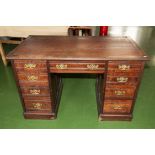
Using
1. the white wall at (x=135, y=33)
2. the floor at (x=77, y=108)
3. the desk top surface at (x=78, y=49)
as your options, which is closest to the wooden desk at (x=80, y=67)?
the desk top surface at (x=78, y=49)

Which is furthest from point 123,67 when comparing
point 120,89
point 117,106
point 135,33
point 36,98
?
point 135,33

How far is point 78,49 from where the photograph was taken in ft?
6.13

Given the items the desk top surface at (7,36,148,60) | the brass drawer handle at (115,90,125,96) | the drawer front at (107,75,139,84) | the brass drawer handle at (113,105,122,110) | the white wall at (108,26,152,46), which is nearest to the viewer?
the desk top surface at (7,36,148,60)

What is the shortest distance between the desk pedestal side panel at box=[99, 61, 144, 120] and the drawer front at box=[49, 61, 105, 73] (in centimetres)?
11

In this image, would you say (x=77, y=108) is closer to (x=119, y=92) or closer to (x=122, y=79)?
(x=119, y=92)

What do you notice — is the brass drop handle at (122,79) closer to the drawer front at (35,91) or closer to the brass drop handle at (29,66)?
the drawer front at (35,91)

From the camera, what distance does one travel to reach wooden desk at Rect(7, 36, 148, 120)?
1.67 metres

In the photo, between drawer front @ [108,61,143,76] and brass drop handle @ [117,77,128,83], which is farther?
brass drop handle @ [117,77,128,83]

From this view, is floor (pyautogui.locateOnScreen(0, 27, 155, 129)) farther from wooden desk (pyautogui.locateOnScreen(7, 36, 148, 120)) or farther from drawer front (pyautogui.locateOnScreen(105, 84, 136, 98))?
drawer front (pyautogui.locateOnScreen(105, 84, 136, 98))

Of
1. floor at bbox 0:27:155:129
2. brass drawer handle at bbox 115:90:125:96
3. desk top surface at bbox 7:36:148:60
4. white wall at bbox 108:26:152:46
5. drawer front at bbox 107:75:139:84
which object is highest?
desk top surface at bbox 7:36:148:60

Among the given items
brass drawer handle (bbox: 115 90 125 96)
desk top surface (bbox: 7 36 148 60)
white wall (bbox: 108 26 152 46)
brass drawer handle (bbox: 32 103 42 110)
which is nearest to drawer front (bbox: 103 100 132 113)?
brass drawer handle (bbox: 115 90 125 96)

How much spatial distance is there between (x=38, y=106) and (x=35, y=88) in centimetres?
30

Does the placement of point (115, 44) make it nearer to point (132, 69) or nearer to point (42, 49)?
point (132, 69)

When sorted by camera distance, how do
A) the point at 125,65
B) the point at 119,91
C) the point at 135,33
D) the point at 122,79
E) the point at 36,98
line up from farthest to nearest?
the point at 135,33
the point at 36,98
the point at 119,91
the point at 122,79
the point at 125,65
